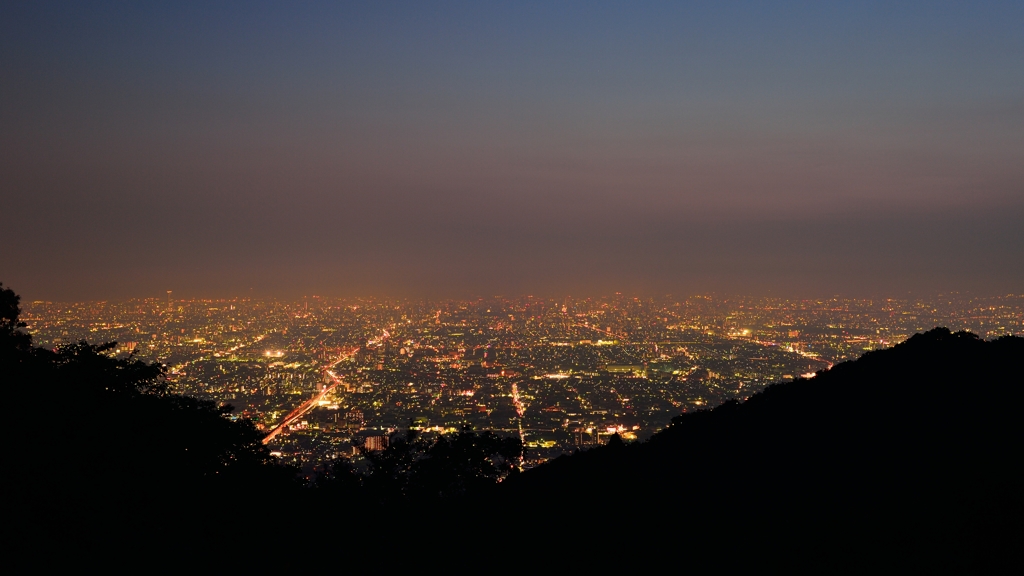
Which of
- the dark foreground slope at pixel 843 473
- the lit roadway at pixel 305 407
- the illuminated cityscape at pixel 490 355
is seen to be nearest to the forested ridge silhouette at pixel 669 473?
the dark foreground slope at pixel 843 473

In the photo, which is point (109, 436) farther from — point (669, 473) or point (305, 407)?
point (305, 407)

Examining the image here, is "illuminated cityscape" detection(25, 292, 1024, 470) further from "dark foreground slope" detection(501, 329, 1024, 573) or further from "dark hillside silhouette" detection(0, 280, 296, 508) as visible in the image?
"dark foreground slope" detection(501, 329, 1024, 573)

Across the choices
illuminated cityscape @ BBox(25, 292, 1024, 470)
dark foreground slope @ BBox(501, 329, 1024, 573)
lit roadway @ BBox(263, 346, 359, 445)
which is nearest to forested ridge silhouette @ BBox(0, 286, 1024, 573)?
dark foreground slope @ BBox(501, 329, 1024, 573)

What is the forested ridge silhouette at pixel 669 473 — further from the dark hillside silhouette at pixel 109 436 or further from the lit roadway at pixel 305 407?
the lit roadway at pixel 305 407

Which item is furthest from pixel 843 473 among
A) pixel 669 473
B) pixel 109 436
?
pixel 109 436

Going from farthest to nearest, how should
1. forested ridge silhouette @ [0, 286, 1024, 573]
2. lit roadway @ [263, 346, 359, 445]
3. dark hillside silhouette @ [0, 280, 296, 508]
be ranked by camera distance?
lit roadway @ [263, 346, 359, 445]
dark hillside silhouette @ [0, 280, 296, 508]
forested ridge silhouette @ [0, 286, 1024, 573]

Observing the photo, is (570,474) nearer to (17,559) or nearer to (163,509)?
(163,509)

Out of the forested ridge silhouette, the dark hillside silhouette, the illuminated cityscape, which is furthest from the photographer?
the illuminated cityscape
